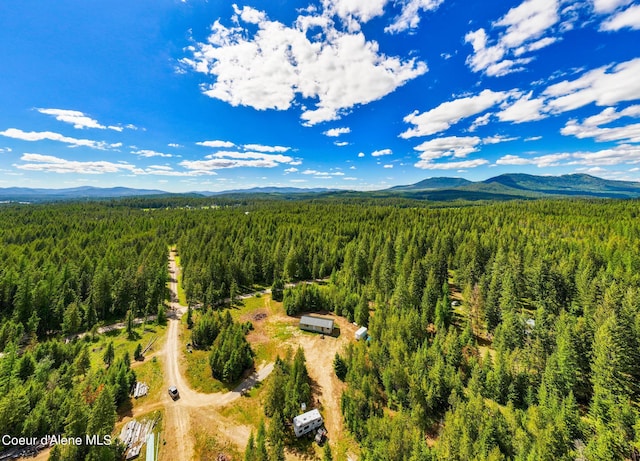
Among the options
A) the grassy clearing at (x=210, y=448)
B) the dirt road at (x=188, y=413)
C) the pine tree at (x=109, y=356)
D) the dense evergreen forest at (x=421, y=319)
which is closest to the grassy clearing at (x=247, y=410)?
the dirt road at (x=188, y=413)

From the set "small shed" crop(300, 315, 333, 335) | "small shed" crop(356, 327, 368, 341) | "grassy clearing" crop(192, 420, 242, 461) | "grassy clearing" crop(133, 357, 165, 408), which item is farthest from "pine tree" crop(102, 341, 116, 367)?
"small shed" crop(356, 327, 368, 341)

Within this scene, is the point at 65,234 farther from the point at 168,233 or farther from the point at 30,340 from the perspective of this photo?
the point at 30,340

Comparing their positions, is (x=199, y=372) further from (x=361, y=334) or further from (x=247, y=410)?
(x=361, y=334)

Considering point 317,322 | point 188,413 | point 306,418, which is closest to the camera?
point 306,418

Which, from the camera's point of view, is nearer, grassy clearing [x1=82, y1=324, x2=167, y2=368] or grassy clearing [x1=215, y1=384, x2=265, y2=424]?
grassy clearing [x1=215, y1=384, x2=265, y2=424]

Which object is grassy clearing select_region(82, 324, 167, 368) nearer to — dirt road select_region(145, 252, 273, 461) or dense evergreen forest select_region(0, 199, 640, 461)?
dense evergreen forest select_region(0, 199, 640, 461)

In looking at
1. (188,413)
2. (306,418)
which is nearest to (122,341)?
(188,413)
